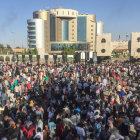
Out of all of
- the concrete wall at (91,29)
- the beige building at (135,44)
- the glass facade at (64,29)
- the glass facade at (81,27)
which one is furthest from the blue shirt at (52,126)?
the glass facade at (64,29)

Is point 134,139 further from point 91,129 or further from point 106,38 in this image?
point 106,38

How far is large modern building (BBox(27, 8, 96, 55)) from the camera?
102262mm

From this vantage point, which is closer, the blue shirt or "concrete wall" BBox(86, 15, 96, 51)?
the blue shirt

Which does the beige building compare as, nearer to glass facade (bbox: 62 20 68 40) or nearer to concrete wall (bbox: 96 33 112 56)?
concrete wall (bbox: 96 33 112 56)

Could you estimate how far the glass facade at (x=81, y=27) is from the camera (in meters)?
116

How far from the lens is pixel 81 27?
11700 cm

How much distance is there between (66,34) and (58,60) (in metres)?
85.2

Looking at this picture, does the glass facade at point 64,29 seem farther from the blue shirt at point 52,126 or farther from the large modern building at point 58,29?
the blue shirt at point 52,126

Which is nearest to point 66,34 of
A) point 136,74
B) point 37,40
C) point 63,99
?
point 37,40

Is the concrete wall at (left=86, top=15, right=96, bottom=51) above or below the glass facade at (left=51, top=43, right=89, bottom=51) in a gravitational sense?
above

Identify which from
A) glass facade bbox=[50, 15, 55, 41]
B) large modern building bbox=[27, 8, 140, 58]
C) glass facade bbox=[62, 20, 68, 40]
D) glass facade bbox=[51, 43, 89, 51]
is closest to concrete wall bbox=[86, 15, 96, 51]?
large modern building bbox=[27, 8, 140, 58]

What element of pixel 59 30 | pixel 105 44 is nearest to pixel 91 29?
pixel 59 30

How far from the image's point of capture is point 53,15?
359ft

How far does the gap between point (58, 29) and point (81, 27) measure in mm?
15316
